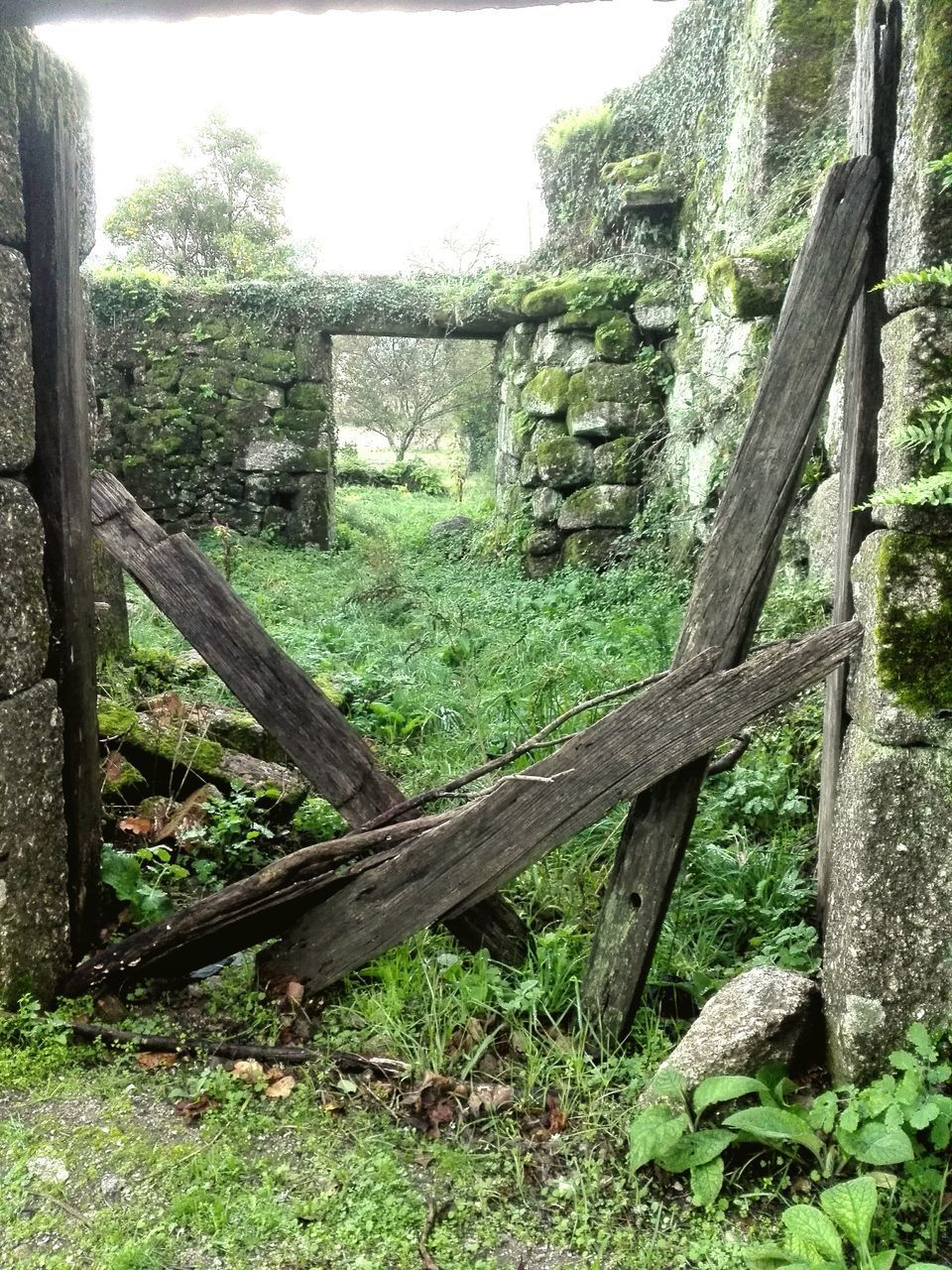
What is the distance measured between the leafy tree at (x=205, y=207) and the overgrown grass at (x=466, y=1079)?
45.4 feet

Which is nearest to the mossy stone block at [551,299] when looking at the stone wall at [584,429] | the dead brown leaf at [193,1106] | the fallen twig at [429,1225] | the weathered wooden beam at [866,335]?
the stone wall at [584,429]

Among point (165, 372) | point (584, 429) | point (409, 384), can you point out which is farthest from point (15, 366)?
point (409, 384)

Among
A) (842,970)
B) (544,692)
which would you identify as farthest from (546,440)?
(842,970)

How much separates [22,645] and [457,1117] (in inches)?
62.6

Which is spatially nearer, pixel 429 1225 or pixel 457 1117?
pixel 429 1225

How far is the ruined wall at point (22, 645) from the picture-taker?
2.07 m

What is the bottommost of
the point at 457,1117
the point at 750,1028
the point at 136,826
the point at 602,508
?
the point at 457,1117

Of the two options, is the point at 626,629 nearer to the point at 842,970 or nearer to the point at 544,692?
the point at 544,692

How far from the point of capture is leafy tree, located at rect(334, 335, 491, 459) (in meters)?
16.8

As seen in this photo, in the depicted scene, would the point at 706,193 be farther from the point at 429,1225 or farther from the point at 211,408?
the point at 429,1225

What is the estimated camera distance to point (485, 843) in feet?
7.54

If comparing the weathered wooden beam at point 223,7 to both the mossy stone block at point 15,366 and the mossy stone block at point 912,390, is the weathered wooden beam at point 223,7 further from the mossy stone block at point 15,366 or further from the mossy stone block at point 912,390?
the mossy stone block at point 912,390

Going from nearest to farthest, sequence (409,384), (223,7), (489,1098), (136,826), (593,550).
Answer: (223,7)
(489,1098)
(136,826)
(593,550)
(409,384)

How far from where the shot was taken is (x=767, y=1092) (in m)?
2.00
